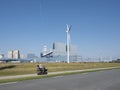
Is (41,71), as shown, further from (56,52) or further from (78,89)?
(56,52)

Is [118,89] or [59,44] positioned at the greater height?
[59,44]

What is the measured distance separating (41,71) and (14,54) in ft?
541

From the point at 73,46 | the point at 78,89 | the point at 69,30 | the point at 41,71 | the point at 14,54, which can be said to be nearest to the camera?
the point at 78,89

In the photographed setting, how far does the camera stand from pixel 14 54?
7426 inches

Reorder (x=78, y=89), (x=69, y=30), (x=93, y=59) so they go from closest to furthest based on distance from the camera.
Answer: (x=78, y=89) → (x=69, y=30) → (x=93, y=59)

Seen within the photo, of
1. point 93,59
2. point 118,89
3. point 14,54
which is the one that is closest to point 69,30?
point 93,59

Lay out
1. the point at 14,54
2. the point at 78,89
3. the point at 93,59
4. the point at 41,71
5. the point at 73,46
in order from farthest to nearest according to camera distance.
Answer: the point at 14,54
the point at 93,59
the point at 73,46
the point at 41,71
the point at 78,89

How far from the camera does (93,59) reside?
104 meters

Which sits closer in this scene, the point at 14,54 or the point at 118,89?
the point at 118,89

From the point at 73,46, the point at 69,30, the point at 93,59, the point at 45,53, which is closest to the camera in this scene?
the point at 69,30

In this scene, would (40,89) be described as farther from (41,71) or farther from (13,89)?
(41,71)

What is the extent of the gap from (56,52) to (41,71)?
7302 centimetres

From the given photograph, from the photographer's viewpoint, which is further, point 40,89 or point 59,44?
point 59,44

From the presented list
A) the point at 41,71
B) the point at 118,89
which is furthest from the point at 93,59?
the point at 118,89
